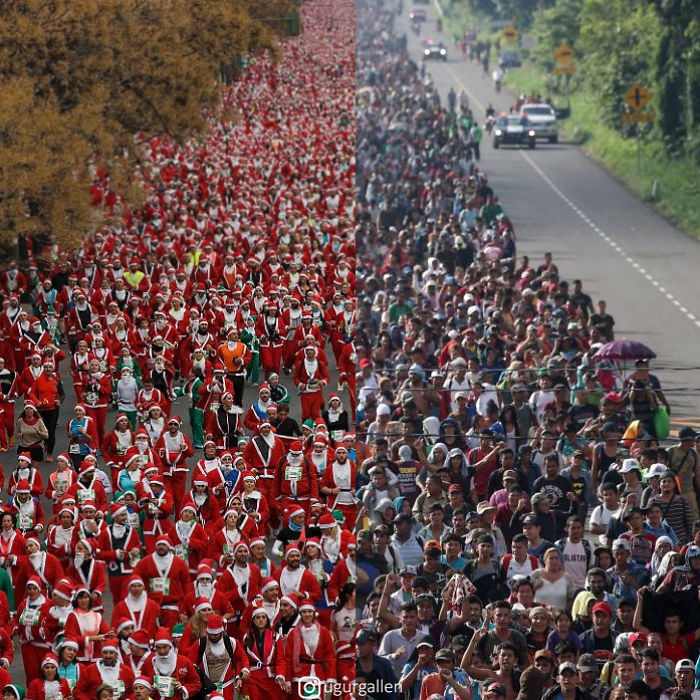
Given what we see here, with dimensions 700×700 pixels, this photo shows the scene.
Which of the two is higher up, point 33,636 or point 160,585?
point 160,585

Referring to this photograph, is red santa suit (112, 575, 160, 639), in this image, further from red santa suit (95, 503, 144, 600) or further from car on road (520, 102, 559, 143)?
car on road (520, 102, 559, 143)

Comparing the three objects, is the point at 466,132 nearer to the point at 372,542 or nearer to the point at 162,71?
the point at 162,71

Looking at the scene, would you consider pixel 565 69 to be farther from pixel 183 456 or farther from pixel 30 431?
pixel 183 456

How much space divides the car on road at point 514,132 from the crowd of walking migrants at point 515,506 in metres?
32.9

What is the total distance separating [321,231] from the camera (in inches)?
1379

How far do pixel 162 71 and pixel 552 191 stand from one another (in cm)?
1479

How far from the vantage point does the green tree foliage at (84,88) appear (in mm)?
32438

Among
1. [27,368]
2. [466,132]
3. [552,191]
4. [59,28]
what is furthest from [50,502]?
[466,132]

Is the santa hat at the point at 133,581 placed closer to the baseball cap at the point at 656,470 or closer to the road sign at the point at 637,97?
the baseball cap at the point at 656,470

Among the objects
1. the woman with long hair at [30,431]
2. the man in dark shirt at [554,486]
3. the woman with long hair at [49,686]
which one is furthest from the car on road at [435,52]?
the woman with long hair at [49,686]


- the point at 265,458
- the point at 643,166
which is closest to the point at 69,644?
the point at 265,458

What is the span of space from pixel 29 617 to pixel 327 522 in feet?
8.81

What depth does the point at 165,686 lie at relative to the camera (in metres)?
13.9

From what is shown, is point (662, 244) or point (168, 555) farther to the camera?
point (662, 244)
